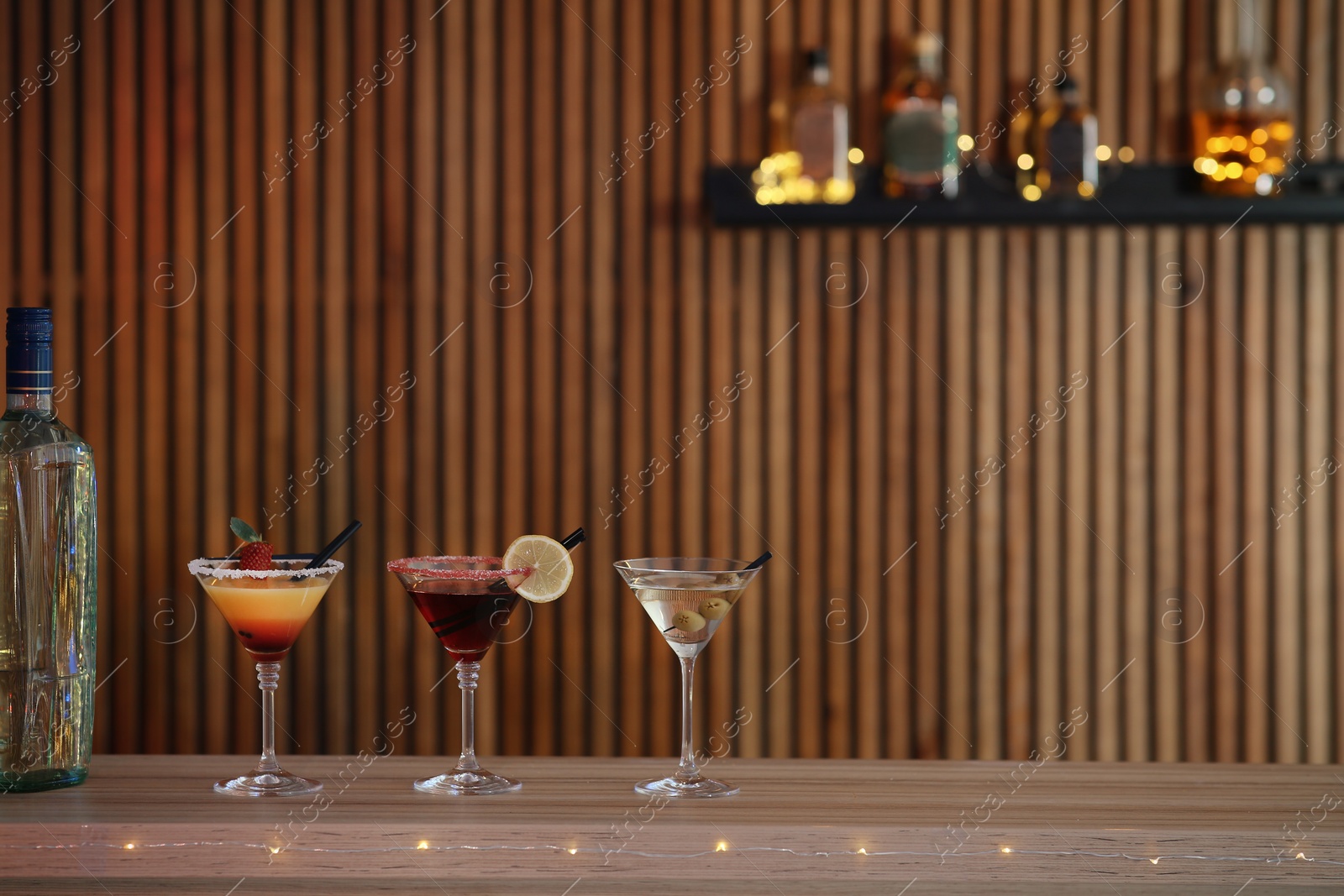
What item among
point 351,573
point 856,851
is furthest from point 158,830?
point 351,573

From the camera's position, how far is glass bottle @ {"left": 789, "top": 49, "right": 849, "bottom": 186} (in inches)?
96.0

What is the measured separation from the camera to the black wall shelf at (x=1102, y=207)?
93.0 inches

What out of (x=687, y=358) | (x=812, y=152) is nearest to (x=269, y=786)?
(x=687, y=358)

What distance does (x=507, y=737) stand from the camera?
2.61 metres

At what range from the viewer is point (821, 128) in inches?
96.5

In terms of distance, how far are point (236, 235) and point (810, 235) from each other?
125 cm

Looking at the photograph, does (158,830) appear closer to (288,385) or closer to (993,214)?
(288,385)

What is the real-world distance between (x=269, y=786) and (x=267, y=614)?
0.69 ft

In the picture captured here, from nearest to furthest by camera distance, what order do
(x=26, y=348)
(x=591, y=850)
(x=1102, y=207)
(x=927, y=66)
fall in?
1. (x=591, y=850)
2. (x=26, y=348)
3. (x=1102, y=207)
4. (x=927, y=66)

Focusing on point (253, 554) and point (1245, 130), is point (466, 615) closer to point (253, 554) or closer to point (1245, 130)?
point (253, 554)

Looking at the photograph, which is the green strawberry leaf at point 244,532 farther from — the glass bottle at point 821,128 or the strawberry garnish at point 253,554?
the glass bottle at point 821,128

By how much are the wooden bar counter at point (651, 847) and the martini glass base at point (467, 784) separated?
4cm

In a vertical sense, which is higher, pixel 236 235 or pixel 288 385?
pixel 236 235

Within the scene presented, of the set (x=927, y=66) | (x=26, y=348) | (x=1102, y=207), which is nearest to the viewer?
(x=26, y=348)
